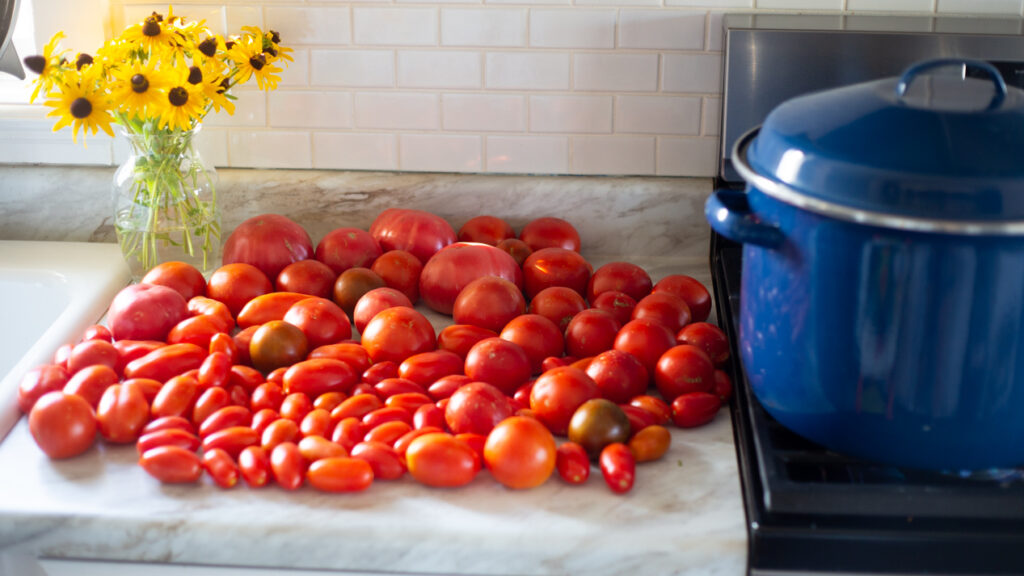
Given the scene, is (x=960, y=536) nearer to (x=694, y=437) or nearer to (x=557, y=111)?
(x=694, y=437)

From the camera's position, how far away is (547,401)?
1141 mm

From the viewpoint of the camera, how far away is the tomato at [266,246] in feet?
4.87

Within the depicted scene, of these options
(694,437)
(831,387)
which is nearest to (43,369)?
(694,437)

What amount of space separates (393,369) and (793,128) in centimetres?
56

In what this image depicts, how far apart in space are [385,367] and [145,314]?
34cm

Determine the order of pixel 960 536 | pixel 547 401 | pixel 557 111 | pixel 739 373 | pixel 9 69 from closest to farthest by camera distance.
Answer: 1. pixel 960 536
2. pixel 547 401
3. pixel 739 373
4. pixel 557 111
5. pixel 9 69

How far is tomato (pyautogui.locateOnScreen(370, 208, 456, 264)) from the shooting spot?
61.1 inches

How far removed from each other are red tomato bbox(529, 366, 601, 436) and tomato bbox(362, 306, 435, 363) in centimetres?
19

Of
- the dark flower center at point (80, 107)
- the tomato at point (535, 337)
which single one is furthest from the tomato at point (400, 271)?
the dark flower center at point (80, 107)

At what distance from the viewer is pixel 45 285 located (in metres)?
1.59

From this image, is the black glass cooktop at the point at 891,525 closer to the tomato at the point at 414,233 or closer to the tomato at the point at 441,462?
the tomato at the point at 441,462

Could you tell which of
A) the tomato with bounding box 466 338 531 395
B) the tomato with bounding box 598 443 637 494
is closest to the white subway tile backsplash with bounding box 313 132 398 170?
the tomato with bounding box 466 338 531 395

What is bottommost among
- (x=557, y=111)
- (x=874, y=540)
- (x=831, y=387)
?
(x=874, y=540)

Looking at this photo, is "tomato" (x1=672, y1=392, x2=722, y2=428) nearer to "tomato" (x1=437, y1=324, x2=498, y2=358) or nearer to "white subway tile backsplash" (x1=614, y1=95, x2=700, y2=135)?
"tomato" (x1=437, y1=324, x2=498, y2=358)
